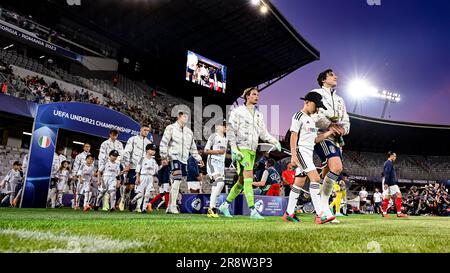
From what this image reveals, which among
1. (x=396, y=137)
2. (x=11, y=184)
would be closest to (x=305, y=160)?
(x=11, y=184)

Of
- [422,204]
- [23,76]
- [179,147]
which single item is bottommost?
[422,204]

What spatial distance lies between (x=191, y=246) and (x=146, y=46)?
95.5 feet

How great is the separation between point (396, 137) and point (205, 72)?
26331 millimetres

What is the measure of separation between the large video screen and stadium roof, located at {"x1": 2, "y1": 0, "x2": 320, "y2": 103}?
130cm

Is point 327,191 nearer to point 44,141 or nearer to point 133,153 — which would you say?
point 133,153

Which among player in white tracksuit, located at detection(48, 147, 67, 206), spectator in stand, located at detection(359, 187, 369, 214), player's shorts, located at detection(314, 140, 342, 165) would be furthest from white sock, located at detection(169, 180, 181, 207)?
spectator in stand, located at detection(359, 187, 369, 214)

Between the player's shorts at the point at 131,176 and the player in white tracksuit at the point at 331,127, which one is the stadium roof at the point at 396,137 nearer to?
the player's shorts at the point at 131,176

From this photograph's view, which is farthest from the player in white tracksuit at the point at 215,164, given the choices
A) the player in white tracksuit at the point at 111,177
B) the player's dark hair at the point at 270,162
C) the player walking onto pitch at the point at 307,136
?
the player's dark hair at the point at 270,162

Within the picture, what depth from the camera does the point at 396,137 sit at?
135ft

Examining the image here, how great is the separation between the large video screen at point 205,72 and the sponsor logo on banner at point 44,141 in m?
18.0

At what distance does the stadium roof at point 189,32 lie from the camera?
24266mm
